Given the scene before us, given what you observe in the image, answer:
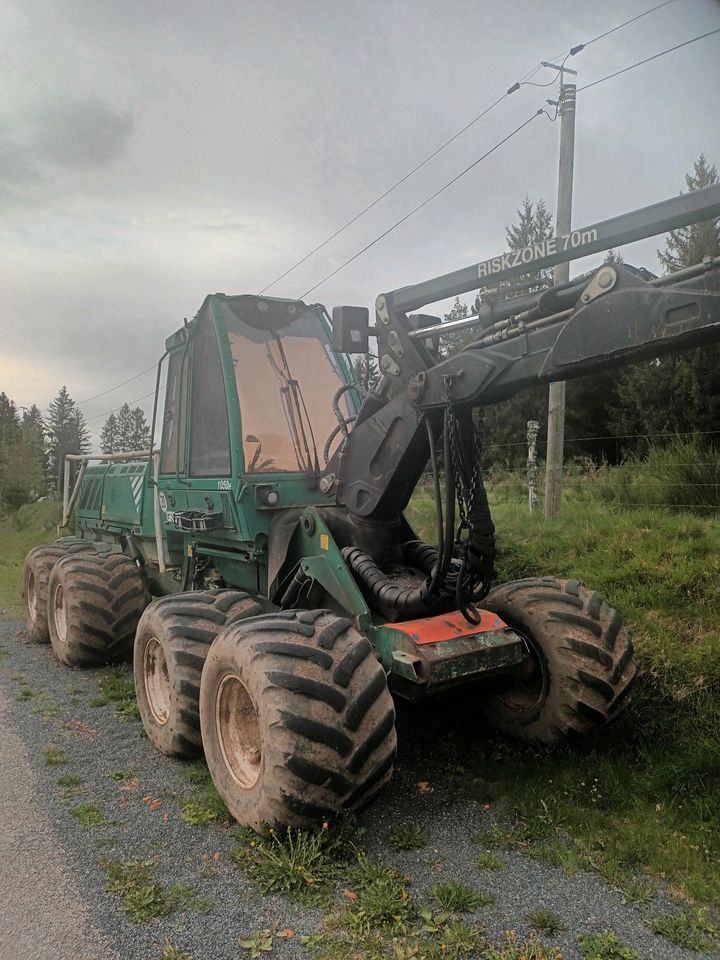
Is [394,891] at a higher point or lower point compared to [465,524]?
lower

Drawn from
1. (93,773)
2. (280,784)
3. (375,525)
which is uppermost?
(375,525)

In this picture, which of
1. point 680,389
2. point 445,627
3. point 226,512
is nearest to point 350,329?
point 226,512

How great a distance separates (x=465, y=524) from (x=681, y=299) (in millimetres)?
1702

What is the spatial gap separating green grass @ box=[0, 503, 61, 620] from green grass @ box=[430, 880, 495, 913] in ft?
31.2

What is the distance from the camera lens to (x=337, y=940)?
9.61 feet

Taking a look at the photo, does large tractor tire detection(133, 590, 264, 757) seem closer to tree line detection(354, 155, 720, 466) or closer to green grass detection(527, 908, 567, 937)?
green grass detection(527, 908, 567, 937)

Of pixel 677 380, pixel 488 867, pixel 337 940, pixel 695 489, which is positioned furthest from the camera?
pixel 677 380

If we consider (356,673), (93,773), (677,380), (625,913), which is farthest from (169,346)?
(677,380)

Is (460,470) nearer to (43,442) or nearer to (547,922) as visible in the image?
(547,922)

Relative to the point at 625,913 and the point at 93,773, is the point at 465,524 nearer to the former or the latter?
the point at 625,913

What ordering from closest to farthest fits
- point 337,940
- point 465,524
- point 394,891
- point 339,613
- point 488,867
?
1. point 337,940
2. point 394,891
3. point 488,867
4. point 465,524
5. point 339,613

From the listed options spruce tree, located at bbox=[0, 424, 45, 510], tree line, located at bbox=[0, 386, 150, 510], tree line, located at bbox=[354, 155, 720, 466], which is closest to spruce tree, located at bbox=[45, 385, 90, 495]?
tree line, located at bbox=[0, 386, 150, 510]

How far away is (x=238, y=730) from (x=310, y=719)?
904 millimetres

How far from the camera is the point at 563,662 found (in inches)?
169
